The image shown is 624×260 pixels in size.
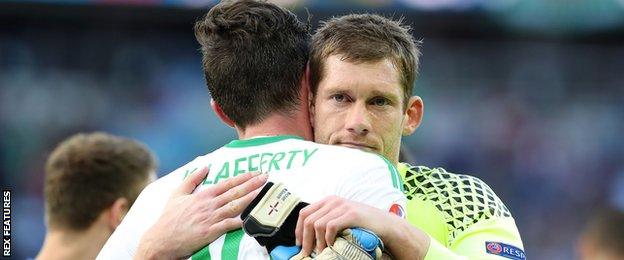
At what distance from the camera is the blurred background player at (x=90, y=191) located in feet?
18.6

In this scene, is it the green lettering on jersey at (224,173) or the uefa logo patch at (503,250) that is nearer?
the green lettering on jersey at (224,173)

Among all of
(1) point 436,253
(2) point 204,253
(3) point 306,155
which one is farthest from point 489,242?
(2) point 204,253

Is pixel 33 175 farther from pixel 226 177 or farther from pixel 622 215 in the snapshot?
pixel 226 177

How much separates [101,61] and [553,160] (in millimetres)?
5642

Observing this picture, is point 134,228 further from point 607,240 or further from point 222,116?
point 607,240

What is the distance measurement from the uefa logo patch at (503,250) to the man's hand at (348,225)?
507 mm

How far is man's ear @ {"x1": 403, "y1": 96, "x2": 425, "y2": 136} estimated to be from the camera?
144 inches

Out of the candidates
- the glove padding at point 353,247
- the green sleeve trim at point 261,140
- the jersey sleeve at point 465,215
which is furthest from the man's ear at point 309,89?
the glove padding at point 353,247

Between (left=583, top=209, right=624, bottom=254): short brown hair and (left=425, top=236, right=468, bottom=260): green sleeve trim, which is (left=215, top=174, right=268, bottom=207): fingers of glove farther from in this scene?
(left=583, top=209, right=624, bottom=254): short brown hair

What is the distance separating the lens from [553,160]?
12.6 metres

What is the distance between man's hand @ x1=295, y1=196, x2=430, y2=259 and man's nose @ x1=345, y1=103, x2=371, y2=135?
1.93 ft

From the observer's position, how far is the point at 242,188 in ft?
9.79

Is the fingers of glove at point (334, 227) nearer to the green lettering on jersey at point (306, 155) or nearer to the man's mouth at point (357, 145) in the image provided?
the green lettering on jersey at point (306, 155)

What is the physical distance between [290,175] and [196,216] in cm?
31
